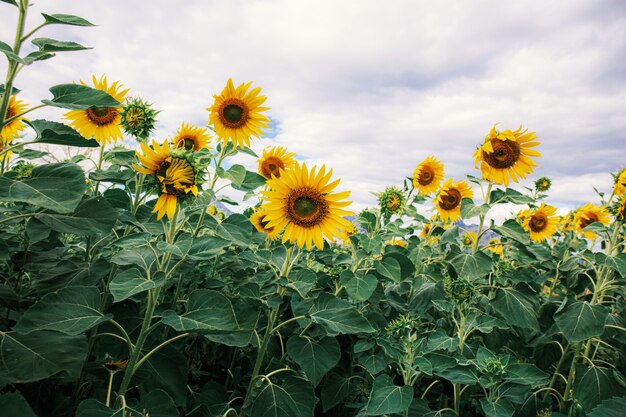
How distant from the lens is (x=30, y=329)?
1.52 m

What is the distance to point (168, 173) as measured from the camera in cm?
176

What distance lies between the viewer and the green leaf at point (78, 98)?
1.65m

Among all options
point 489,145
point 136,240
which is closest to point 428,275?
point 489,145

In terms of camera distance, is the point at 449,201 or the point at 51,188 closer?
the point at 51,188

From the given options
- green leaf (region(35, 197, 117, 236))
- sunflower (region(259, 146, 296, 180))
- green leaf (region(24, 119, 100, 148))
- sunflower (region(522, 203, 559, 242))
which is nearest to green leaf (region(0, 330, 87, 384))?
green leaf (region(35, 197, 117, 236))

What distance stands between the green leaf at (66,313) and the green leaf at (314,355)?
3.14ft

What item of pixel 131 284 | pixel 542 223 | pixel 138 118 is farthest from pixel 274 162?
pixel 542 223

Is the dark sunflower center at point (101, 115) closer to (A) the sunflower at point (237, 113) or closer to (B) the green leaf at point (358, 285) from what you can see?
(A) the sunflower at point (237, 113)

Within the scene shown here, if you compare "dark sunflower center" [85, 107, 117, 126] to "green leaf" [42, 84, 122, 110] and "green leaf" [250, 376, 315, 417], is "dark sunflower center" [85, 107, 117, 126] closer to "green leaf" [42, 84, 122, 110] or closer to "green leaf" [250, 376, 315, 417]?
"green leaf" [42, 84, 122, 110]

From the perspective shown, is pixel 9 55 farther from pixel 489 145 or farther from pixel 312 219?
pixel 489 145

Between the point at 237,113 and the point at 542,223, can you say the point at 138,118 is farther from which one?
the point at 542,223

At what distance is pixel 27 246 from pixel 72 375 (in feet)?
4.43

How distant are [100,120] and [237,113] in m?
1.02

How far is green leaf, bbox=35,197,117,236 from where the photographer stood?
1576 mm
